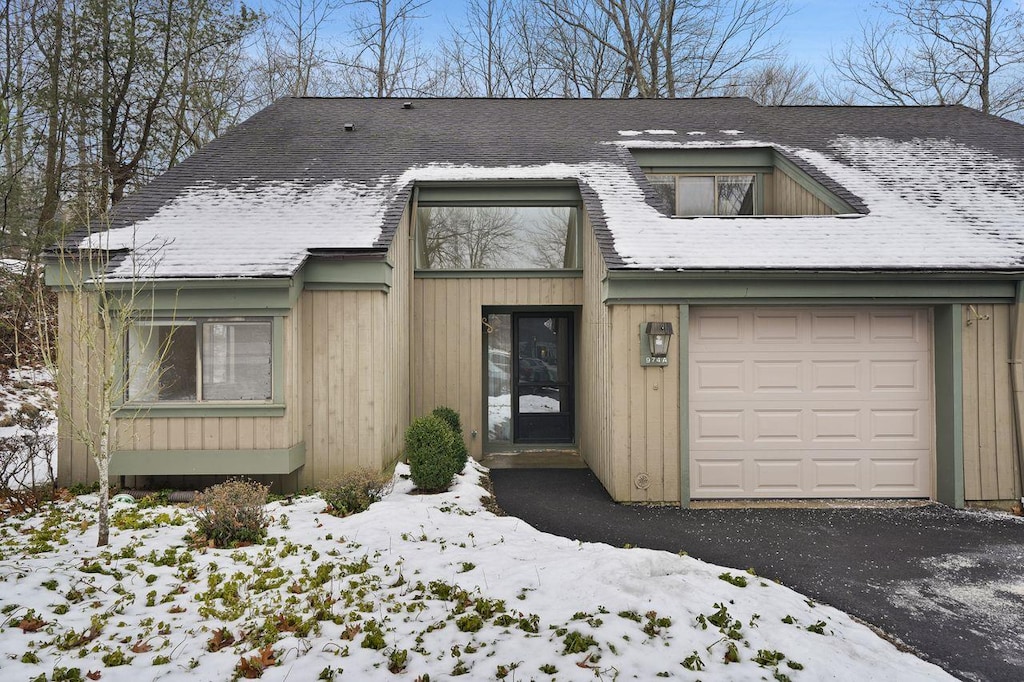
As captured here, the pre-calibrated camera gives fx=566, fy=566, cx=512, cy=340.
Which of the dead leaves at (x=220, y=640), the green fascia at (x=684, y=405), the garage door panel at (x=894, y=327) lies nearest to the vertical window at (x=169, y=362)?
the dead leaves at (x=220, y=640)

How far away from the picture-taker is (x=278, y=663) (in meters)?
2.93

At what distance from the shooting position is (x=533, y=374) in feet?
30.2

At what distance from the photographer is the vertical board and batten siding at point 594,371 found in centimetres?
673

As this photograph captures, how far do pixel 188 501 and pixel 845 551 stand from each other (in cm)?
646

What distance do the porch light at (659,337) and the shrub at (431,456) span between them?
98.3 inches

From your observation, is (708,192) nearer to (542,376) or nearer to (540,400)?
(542,376)

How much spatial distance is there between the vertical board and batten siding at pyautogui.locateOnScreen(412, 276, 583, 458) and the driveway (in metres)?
1.91

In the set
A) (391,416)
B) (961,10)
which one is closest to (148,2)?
(391,416)

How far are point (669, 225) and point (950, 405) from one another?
3722 mm

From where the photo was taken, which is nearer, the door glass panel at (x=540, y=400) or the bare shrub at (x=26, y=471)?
the bare shrub at (x=26, y=471)

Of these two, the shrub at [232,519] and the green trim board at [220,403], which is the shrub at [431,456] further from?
the shrub at [232,519]

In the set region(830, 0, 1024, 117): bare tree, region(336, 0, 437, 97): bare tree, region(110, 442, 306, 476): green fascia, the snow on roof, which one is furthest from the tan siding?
region(336, 0, 437, 97): bare tree

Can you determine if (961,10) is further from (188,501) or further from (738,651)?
(188,501)

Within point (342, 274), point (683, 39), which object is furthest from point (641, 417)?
point (683, 39)
